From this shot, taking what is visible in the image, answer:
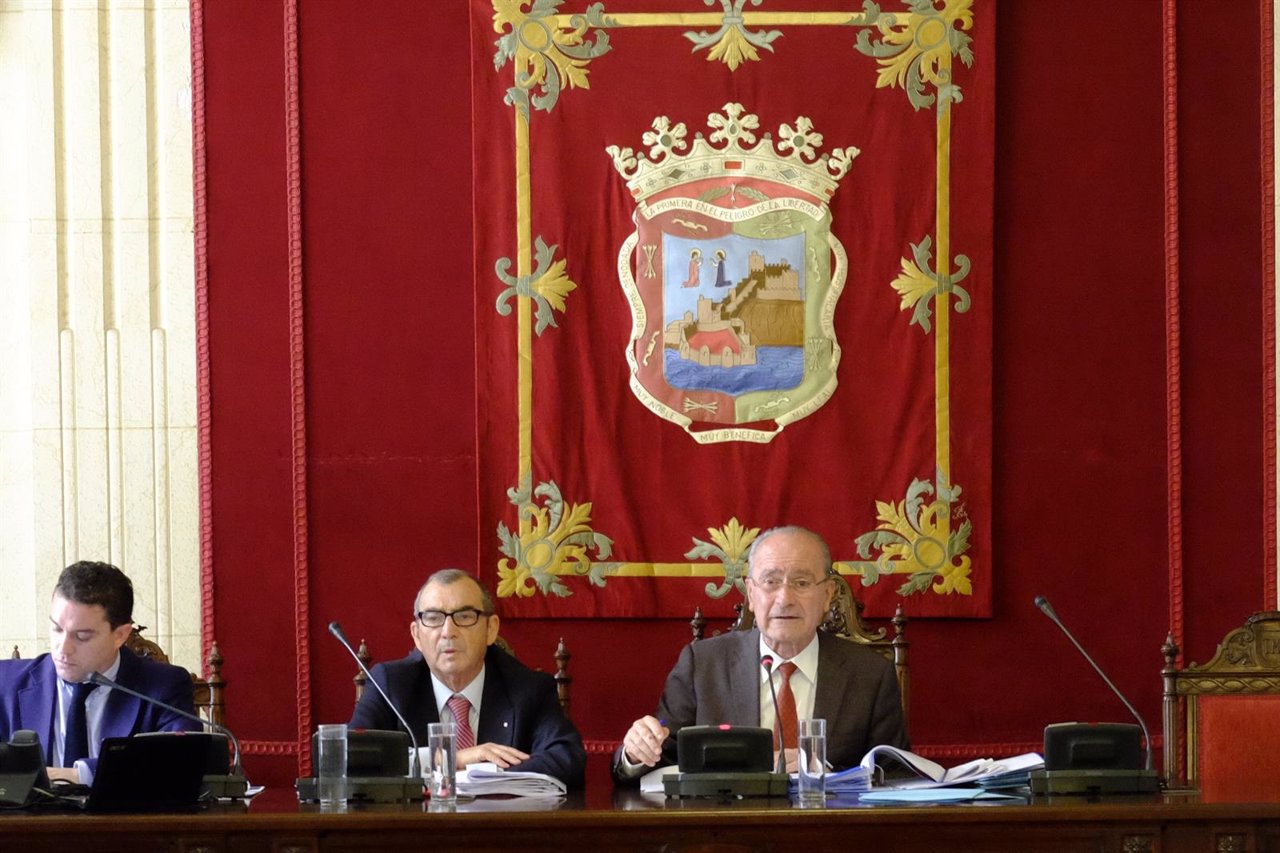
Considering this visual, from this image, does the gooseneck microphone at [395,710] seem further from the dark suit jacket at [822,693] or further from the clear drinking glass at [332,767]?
the dark suit jacket at [822,693]

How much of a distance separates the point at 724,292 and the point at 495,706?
5.40 feet

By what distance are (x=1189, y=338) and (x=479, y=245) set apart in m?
2.23

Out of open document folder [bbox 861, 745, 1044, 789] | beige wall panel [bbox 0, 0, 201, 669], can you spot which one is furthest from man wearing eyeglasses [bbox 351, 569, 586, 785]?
beige wall panel [bbox 0, 0, 201, 669]

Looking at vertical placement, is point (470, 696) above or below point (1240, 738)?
above

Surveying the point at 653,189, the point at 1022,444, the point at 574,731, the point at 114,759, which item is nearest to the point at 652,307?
the point at 653,189

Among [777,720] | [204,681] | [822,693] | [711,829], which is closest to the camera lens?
[711,829]

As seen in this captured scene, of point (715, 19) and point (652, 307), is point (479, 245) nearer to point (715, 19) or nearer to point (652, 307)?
point (652, 307)

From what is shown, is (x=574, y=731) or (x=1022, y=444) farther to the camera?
(x=1022, y=444)

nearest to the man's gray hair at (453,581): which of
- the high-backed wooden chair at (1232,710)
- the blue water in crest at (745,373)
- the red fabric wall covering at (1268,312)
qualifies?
the blue water in crest at (745,373)

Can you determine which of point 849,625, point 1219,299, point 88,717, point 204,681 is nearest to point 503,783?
point 88,717

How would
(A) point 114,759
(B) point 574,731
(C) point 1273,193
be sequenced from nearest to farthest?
(A) point 114,759 < (B) point 574,731 < (C) point 1273,193

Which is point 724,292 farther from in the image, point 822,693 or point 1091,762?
point 1091,762

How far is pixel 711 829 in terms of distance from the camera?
3277 millimetres

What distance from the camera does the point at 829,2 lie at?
529 centimetres
